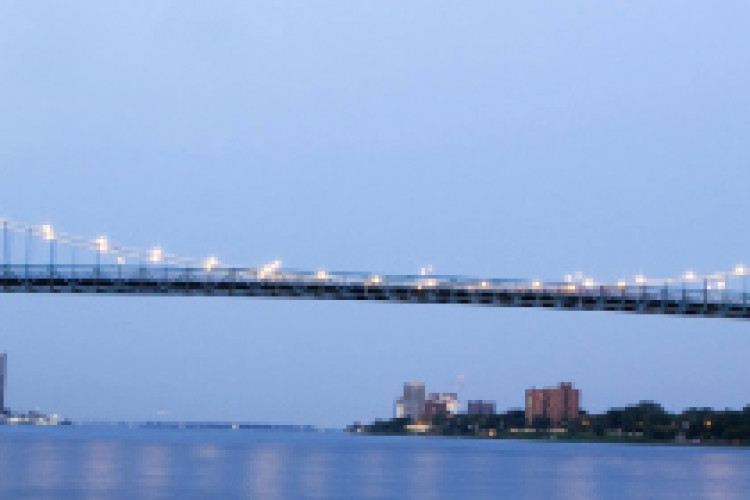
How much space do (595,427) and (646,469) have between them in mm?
76830

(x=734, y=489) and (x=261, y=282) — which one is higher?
(x=261, y=282)

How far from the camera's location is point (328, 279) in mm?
62062

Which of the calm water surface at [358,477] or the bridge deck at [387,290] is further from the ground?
the bridge deck at [387,290]

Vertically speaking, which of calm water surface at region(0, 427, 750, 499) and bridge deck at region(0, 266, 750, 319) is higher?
bridge deck at region(0, 266, 750, 319)

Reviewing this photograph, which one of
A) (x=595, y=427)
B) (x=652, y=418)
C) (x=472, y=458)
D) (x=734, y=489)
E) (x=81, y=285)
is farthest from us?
(x=595, y=427)

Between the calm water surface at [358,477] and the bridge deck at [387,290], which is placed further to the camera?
the bridge deck at [387,290]

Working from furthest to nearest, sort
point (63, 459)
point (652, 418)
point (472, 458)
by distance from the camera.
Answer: point (652, 418)
point (472, 458)
point (63, 459)

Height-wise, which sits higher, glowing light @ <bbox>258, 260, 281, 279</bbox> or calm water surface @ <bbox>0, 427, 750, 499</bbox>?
glowing light @ <bbox>258, 260, 281, 279</bbox>

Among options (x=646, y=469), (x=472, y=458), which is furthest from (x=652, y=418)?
(x=646, y=469)

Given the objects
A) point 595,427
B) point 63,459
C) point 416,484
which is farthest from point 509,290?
point 595,427

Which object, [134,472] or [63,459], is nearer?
[134,472]

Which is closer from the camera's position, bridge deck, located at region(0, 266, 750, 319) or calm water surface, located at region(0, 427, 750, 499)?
calm water surface, located at region(0, 427, 750, 499)

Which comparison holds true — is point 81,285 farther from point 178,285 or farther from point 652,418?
point 652,418

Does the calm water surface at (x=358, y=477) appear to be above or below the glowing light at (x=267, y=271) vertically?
below
